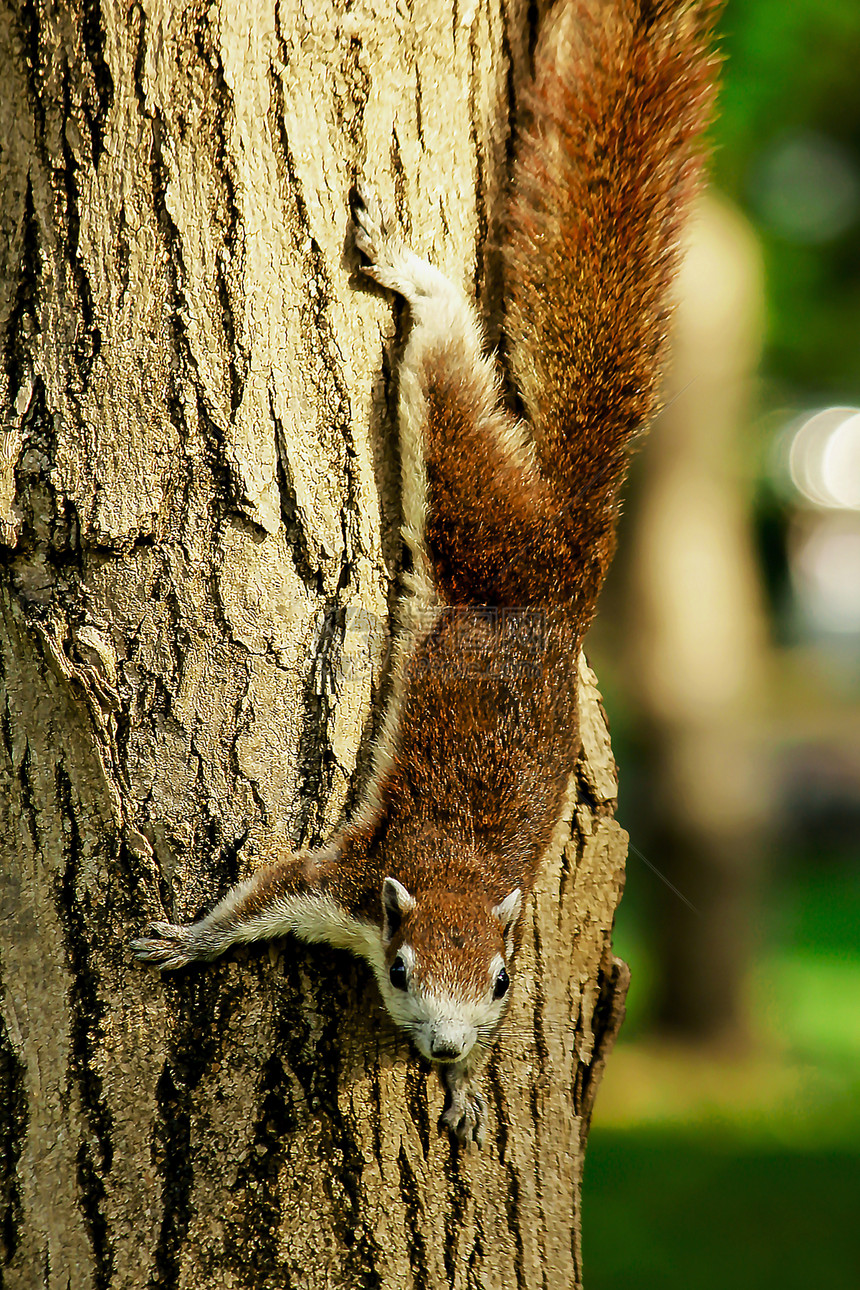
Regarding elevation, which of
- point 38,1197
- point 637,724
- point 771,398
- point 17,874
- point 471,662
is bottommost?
point 38,1197

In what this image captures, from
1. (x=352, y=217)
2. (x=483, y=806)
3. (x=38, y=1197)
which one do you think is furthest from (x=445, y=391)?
(x=38, y=1197)

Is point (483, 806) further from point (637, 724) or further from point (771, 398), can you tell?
point (771, 398)

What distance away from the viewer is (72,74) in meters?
1.42

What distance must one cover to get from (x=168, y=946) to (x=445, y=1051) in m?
0.39

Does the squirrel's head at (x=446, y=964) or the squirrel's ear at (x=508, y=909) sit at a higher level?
the squirrel's ear at (x=508, y=909)

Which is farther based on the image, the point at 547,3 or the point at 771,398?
the point at 771,398

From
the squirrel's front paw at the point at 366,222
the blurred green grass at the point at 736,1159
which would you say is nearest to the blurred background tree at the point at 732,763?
the blurred green grass at the point at 736,1159

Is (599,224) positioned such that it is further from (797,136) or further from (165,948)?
(797,136)

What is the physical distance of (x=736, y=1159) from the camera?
424cm

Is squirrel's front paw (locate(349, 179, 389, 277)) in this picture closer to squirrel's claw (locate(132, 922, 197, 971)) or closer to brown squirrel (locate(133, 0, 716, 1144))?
brown squirrel (locate(133, 0, 716, 1144))

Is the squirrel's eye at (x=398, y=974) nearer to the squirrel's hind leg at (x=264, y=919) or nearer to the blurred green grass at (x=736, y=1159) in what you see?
the squirrel's hind leg at (x=264, y=919)

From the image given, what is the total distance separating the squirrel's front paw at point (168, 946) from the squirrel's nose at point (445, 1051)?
0.33 m

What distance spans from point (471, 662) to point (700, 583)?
4294mm

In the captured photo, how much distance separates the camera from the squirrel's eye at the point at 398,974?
5.10 ft
